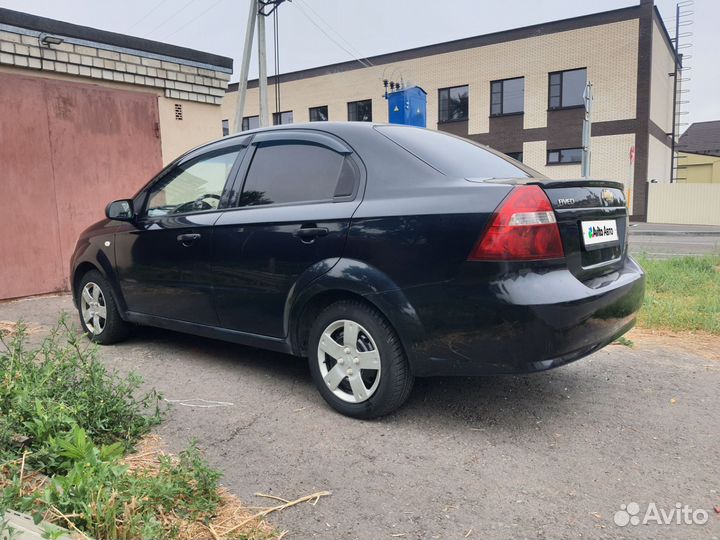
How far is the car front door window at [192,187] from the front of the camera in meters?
4.23

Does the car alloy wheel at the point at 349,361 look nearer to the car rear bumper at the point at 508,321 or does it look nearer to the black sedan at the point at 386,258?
the black sedan at the point at 386,258

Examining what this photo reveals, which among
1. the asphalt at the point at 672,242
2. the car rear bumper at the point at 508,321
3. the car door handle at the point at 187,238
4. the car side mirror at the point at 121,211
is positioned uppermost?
the car side mirror at the point at 121,211

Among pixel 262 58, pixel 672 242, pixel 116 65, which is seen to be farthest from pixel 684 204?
pixel 116 65

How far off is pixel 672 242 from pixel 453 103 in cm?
1506

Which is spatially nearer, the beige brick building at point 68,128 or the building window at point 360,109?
the beige brick building at point 68,128

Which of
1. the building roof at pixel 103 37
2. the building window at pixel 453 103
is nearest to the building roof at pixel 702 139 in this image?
the building window at pixel 453 103

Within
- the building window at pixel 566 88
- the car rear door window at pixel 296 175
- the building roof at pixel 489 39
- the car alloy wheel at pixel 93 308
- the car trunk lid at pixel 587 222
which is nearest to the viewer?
the car trunk lid at pixel 587 222

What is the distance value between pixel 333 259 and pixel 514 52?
27067 millimetres

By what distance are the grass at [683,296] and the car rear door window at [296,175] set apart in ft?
11.9

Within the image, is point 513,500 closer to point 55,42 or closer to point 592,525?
point 592,525

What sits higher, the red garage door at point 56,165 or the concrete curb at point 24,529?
the red garage door at point 56,165

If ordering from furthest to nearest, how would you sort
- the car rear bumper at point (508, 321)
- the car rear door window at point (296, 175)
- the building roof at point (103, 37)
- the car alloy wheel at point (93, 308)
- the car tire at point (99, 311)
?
the building roof at point (103, 37) → the car alloy wheel at point (93, 308) → the car tire at point (99, 311) → the car rear door window at point (296, 175) → the car rear bumper at point (508, 321)

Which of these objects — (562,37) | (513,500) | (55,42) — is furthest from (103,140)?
(562,37)

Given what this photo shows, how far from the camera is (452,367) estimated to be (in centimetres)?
300
